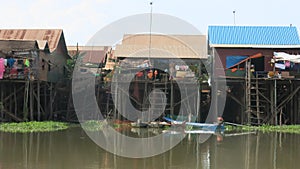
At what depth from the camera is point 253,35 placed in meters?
22.1

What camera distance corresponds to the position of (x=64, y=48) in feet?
83.0

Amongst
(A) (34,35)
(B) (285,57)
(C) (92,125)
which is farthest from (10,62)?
(B) (285,57)

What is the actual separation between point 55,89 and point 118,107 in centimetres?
394

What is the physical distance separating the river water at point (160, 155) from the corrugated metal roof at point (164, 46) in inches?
280

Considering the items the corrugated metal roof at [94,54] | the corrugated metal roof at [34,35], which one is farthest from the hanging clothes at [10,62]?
the corrugated metal roof at [94,54]

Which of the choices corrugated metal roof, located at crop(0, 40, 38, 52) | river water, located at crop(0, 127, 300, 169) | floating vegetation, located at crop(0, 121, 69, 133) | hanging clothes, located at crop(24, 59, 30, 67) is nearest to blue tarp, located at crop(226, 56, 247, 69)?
river water, located at crop(0, 127, 300, 169)

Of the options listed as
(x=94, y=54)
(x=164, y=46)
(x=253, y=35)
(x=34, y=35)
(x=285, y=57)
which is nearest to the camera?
(x=285, y=57)

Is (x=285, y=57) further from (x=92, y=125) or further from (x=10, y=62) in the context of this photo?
(x=10, y=62)

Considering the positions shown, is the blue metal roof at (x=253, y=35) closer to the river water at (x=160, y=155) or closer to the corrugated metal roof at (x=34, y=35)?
the river water at (x=160, y=155)

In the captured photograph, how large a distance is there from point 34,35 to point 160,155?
571 inches

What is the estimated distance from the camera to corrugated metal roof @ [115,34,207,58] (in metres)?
22.1

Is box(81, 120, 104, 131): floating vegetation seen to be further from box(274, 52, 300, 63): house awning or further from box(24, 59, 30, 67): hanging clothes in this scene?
box(274, 52, 300, 63): house awning

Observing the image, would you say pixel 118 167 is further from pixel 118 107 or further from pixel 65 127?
pixel 118 107

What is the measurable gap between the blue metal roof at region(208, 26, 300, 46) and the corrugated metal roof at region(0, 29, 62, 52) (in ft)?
29.0
